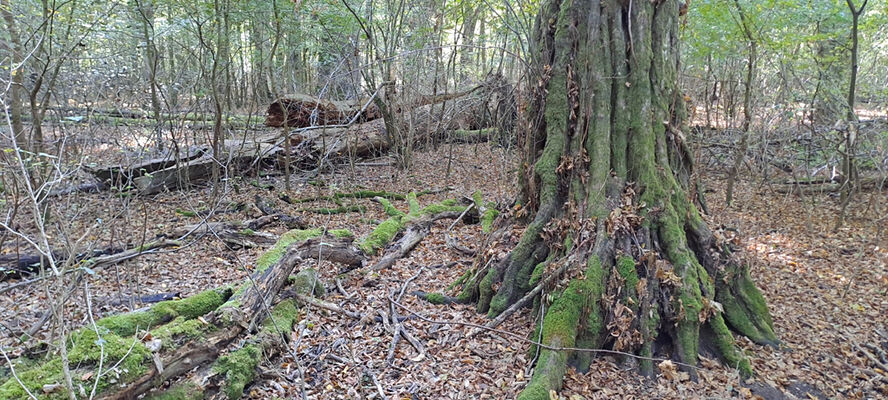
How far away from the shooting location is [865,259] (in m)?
6.07

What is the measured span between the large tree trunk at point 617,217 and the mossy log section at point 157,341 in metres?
2.12

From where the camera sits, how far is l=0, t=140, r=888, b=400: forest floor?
3.68m

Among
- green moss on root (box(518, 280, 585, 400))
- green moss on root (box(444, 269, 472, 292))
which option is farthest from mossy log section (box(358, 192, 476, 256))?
green moss on root (box(518, 280, 585, 400))

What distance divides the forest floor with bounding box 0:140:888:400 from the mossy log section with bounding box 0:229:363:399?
38cm

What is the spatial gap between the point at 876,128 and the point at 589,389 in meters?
6.79

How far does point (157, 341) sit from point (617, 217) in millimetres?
3667

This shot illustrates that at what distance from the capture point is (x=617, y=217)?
4.11m

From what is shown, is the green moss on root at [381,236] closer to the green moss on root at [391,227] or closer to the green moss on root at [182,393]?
the green moss on root at [391,227]

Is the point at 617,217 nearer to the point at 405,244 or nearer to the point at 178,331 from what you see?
the point at 405,244

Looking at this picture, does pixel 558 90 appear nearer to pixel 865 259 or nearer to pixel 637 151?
pixel 637 151

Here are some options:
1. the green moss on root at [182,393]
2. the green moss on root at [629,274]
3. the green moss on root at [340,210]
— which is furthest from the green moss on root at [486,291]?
the green moss on root at [340,210]

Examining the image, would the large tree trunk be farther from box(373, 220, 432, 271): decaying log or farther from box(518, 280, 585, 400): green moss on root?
box(373, 220, 432, 271): decaying log

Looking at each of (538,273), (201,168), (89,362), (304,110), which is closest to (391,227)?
(538,273)

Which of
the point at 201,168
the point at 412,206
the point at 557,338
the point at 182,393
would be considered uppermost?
the point at 201,168
